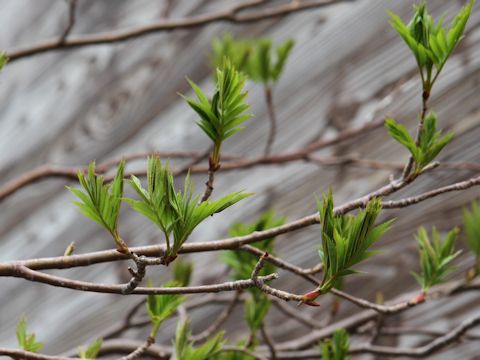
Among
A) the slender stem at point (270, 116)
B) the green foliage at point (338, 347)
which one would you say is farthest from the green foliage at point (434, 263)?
the slender stem at point (270, 116)

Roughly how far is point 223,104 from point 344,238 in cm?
10

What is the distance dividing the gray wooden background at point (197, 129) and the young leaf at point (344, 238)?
53 cm

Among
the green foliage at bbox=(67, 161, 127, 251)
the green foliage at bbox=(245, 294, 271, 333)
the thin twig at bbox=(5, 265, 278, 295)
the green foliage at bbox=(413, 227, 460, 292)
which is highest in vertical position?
the green foliage at bbox=(413, 227, 460, 292)

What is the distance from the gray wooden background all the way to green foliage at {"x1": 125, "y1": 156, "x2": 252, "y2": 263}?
1.92 ft

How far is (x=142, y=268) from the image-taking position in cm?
33

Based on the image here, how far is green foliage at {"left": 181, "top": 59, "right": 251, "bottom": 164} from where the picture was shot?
0.38m

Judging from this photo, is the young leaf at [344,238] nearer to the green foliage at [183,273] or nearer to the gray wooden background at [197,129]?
the green foliage at [183,273]

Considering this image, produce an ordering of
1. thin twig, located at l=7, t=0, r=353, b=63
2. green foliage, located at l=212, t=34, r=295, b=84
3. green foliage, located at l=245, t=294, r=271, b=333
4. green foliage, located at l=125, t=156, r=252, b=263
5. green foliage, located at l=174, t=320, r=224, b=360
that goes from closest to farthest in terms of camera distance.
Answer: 1. green foliage, located at l=125, t=156, r=252, b=263
2. green foliage, located at l=174, t=320, r=224, b=360
3. green foliage, located at l=245, t=294, r=271, b=333
4. green foliage, located at l=212, t=34, r=295, b=84
5. thin twig, located at l=7, t=0, r=353, b=63

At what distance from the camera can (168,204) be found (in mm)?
334

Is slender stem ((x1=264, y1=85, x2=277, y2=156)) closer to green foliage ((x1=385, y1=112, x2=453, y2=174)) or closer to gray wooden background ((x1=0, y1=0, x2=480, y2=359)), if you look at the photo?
gray wooden background ((x1=0, y1=0, x2=480, y2=359))

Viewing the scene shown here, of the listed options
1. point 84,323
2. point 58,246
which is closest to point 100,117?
point 58,246

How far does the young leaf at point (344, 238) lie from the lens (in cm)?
35

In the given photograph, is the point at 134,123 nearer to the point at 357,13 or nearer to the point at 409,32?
the point at 357,13

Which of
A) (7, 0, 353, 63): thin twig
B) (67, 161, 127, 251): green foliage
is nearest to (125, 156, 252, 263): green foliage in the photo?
(67, 161, 127, 251): green foliage
